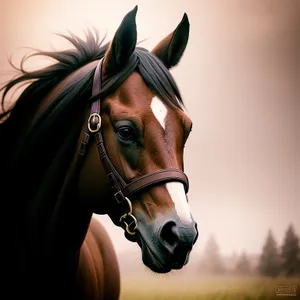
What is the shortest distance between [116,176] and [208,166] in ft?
6.61

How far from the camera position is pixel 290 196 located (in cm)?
339

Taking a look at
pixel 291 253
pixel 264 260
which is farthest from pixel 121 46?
pixel 291 253

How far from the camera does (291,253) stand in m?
3.26

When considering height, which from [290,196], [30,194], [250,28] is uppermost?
[250,28]

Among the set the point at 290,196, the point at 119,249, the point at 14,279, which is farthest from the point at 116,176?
the point at 290,196

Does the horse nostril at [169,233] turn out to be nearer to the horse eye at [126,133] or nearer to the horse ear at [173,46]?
the horse eye at [126,133]

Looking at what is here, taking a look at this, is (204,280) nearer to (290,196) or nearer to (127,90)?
(290,196)

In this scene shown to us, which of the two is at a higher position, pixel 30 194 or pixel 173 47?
pixel 173 47

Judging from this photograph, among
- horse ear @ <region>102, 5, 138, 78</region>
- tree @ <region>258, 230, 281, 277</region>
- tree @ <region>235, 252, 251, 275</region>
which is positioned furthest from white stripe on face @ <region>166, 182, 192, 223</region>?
tree @ <region>258, 230, 281, 277</region>

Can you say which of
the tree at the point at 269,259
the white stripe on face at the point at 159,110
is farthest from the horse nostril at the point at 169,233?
the tree at the point at 269,259

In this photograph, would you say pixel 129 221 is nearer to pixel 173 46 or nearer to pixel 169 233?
pixel 169 233

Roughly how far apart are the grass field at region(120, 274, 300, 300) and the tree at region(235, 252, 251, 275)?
1.7 inches

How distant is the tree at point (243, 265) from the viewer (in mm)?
3094

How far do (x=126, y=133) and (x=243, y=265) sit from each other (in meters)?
2.13
